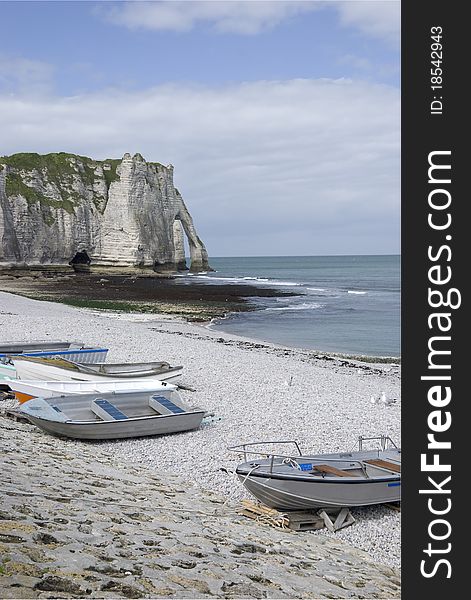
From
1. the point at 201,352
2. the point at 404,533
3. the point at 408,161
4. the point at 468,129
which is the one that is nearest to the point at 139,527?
the point at 404,533

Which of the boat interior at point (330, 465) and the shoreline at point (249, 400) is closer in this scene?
the boat interior at point (330, 465)

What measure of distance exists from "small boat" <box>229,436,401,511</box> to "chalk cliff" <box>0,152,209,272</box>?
75.7 meters

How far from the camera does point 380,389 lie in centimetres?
1941

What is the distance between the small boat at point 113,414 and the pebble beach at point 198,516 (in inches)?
8.1

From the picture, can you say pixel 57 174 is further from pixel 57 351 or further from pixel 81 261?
pixel 57 351

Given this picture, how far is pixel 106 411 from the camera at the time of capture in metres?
12.4

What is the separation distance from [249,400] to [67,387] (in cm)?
459

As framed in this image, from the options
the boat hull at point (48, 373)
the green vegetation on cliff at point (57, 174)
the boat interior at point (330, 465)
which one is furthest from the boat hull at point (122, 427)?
the green vegetation on cliff at point (57, 174)

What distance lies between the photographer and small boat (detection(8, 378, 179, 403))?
13492mm

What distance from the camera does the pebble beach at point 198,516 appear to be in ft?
18.1

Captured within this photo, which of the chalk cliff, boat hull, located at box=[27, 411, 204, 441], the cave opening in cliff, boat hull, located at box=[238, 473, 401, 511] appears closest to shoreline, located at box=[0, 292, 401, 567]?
boat hull, located at box=[27, 411, 204, 441]

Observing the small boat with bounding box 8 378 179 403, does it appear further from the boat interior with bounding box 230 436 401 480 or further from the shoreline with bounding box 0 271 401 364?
the shoreline with bounding box 0 271 401 364

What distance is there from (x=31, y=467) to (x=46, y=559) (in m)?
3.60

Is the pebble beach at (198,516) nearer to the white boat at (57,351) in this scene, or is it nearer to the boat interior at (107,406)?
the boat interior at (107,406)
